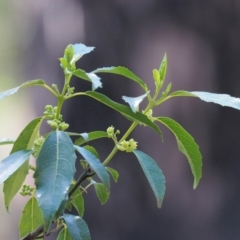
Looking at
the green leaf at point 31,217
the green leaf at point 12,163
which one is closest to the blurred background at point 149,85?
the green leaf at point 31,217

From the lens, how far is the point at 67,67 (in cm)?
52

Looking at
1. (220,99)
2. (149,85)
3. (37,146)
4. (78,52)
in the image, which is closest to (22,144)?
(37,146)

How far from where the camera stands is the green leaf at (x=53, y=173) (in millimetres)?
388

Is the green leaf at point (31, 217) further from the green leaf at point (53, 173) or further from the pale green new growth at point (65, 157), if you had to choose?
the green leaf at point (53, 173)

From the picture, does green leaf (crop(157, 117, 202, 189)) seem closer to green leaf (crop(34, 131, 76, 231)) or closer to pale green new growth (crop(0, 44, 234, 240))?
pale green new growth (crop(0, 44, 234, 240))

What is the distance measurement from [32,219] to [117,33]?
0.79m

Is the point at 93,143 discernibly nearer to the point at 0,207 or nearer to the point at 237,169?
the point at 0,207

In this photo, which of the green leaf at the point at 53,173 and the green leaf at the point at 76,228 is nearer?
the green leaf at the point at 53,173

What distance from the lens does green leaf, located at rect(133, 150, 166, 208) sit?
0.50 meters

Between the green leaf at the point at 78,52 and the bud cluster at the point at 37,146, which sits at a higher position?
the green leaf at the point at 78,52

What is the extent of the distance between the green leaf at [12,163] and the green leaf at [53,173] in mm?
30

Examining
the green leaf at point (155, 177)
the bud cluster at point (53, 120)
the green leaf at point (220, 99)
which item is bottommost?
Answer: the green leaf at point (155, 177)

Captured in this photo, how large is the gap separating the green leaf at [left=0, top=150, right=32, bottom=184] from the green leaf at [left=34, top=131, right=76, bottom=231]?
0.03 metres

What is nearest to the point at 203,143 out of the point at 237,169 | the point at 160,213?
the point at 237,169
